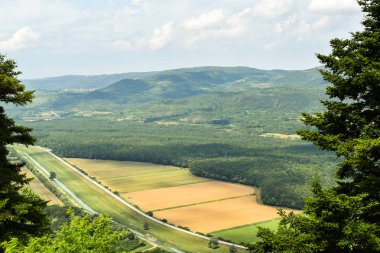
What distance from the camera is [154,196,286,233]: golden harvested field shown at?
154 metres

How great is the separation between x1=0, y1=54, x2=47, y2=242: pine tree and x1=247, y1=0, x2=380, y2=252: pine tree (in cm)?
1649

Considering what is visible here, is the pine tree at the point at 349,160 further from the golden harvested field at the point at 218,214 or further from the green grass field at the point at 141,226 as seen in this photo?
the golden harvested field at the point at 218,214

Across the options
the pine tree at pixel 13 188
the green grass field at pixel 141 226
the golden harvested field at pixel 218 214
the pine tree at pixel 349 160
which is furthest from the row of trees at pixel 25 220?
the golden harvested field at pixel 218 214

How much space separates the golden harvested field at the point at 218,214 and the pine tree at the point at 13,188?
117m

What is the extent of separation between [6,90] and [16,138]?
156 inches

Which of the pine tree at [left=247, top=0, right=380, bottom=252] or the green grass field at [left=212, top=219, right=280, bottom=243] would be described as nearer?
the pine tree at [left=247, top=0, right=380, bottom=252]

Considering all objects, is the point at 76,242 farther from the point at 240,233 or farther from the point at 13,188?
the point at 240,233

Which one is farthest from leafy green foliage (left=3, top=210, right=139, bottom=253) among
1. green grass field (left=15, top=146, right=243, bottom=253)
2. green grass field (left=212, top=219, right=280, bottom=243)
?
green grass field (left=212, top=219, right=280, bottom=243)

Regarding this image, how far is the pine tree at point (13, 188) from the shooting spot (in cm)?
3150

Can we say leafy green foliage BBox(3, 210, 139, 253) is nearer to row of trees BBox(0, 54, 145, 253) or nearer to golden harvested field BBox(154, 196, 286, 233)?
row of trees BBox(0, 54, 145, 253)

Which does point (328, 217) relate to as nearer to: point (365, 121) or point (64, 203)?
point (365, 121)

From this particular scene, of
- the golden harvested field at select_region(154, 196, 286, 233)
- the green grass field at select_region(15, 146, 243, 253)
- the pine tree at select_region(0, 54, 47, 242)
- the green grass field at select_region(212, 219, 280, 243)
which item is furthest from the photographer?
the golden harvested field at select_region(154, 196, 286, 233)

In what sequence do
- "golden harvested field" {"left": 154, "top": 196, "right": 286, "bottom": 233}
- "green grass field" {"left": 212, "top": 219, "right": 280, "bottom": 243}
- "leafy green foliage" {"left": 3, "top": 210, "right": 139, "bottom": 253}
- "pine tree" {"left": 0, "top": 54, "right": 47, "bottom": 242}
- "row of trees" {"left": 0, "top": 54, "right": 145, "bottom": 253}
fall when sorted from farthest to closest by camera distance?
1. "golden harvested field" {"left": 154, "top": 196, "right": 286, "bottom": 233}
2. "green grass field" {"left": 212, "top": 219, "right": 280, "bottom": 243}
3. "pine tree" {"left": 0, "top": 54, "right": 47, "bottom": 242}
4. "row of trees" {"left": 0, "top": 54, "right": 145, "bottom": 253}
5. "leafy green foliage" {"left": 3, "top": 210, "right": 139, "bottom": 253}

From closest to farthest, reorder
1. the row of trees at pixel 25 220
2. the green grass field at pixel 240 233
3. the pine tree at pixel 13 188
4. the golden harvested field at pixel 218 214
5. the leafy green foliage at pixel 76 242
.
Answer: the leafy green foliage at pixel 76 242 → the row of trees at pixel 25 220 → the pine tree at pixel 13 188 → the green grass field at pixel 240 233 → the golden harvested field at pixel 218 214
